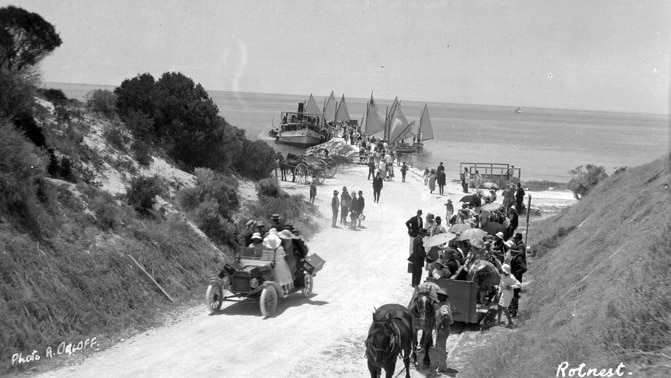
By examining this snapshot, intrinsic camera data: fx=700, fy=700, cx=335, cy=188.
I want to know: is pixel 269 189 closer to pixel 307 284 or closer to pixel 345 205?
pixel 345 205

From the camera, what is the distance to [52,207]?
14070 millimetres

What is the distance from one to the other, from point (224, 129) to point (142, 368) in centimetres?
1672

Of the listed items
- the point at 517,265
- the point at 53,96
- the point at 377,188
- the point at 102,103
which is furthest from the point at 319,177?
the point at 517,265

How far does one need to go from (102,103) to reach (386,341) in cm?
1662

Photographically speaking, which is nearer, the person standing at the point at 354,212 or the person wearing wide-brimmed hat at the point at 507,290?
the person wearing wide-brimmed hat at the point at 507,290

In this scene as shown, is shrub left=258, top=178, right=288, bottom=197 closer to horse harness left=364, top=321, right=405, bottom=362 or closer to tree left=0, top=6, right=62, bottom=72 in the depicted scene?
tree left=0, top=6, right=62, bottom=72

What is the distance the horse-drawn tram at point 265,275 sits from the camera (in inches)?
→ 522

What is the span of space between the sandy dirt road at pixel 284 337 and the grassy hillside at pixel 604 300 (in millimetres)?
1822

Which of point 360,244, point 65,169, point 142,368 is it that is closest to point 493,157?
point 360,244

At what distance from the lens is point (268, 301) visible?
13.2 m

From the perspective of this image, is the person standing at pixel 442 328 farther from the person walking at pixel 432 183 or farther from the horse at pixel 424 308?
the person walking at pixel 432 183

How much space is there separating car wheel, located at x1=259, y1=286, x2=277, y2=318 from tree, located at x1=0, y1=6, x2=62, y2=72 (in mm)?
10547

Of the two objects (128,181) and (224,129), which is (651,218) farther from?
(224,129)

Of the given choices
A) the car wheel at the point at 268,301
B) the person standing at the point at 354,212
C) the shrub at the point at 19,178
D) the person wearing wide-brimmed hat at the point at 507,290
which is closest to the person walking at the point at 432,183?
the person standing at the point at 354,212
